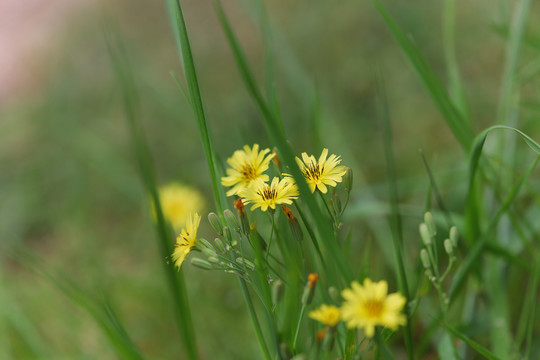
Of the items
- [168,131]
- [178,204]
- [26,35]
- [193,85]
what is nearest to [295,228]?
[193,85]

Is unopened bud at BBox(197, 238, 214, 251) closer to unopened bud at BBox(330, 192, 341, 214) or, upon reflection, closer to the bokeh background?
unopened bud at BBox(330, 192, 341, 214)

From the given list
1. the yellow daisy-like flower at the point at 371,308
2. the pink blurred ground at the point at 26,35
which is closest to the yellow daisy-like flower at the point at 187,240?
the yellow daisy-like flower at the point at 371,308

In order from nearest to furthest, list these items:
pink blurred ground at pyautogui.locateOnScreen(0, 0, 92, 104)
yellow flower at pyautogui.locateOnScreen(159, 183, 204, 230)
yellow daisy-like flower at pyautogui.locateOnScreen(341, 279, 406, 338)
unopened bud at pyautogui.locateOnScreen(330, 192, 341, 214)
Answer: yellow daisy-like flower at pyautogui.locateOnScreen(341, 279, 406, 338)
unopened bud at pyautogui.locateOnScreen(330, 192, 341, 214)
yellow flower at pyautogui.locateOnScreen(159, 183, 204, 230)
pink blurred ground at pyautogui.locateOnScreen(0, 0, 92, 104)

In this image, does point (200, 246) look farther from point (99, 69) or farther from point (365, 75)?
point (99, 69)

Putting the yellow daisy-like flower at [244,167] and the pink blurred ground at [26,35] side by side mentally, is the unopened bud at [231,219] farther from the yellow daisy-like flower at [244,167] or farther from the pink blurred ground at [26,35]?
the pink blurred ground at [26,35]

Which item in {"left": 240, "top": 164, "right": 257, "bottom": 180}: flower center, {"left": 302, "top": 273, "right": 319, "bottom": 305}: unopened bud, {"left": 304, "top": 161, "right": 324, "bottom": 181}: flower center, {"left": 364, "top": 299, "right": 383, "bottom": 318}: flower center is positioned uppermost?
{"left": 304, "top": 161, "right": 324, "bottom": 181}: flower center

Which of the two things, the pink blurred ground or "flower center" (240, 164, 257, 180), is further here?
the pink blurred ground

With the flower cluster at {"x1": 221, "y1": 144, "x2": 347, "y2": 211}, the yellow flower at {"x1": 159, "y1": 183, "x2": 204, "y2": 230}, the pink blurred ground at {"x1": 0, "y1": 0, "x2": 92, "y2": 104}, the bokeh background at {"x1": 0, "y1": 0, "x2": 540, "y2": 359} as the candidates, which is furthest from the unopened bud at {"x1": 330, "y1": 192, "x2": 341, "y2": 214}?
the pink blurred ground at {"x1": 0, "y1": 0, "x2": 92, "y2": 104}
